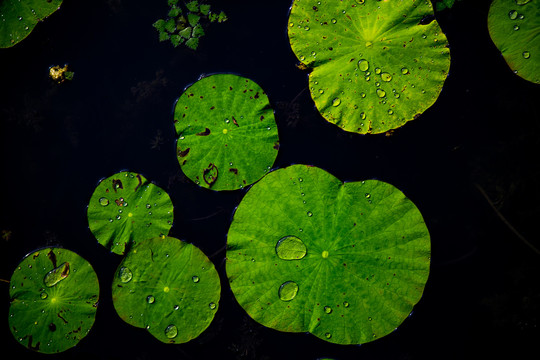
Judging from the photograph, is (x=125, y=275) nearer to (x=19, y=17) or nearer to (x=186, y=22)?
(x=186, y=22)

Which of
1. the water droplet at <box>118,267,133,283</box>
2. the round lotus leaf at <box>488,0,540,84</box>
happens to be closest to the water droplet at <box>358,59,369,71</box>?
the round lotus leaf at <box>488,0,540,84</box>

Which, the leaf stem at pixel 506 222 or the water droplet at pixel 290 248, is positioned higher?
the water droplet at pixel 290 248

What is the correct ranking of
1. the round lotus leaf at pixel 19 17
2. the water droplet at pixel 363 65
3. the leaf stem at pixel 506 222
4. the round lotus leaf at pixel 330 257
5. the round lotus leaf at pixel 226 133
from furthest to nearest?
the round lotus leaf at pixel 19 17 < the leaf stem at pixel 506 222 < the round lotus leaf at pixel 226 133 < the water droplet at pixel 363 65 < the round lotus leaf at pixel 330 257

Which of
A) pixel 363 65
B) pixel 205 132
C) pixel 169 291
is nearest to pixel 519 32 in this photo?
pixel 363 65

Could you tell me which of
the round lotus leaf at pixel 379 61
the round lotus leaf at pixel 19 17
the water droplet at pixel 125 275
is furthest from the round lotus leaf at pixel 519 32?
the round lotus leaf at pixel 19 17

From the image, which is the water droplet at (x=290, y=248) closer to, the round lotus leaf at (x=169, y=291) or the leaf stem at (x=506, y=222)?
the round lotus leaf at (x=169, y=291)

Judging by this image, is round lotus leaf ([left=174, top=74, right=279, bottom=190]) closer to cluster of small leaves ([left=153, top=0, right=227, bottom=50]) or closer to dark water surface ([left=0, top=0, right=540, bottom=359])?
dark water surface ([left=0, top=0, right=540, bottom=359])

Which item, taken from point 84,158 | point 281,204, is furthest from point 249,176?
point 84,158

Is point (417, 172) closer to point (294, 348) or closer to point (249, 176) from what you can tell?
point (249, 176)
